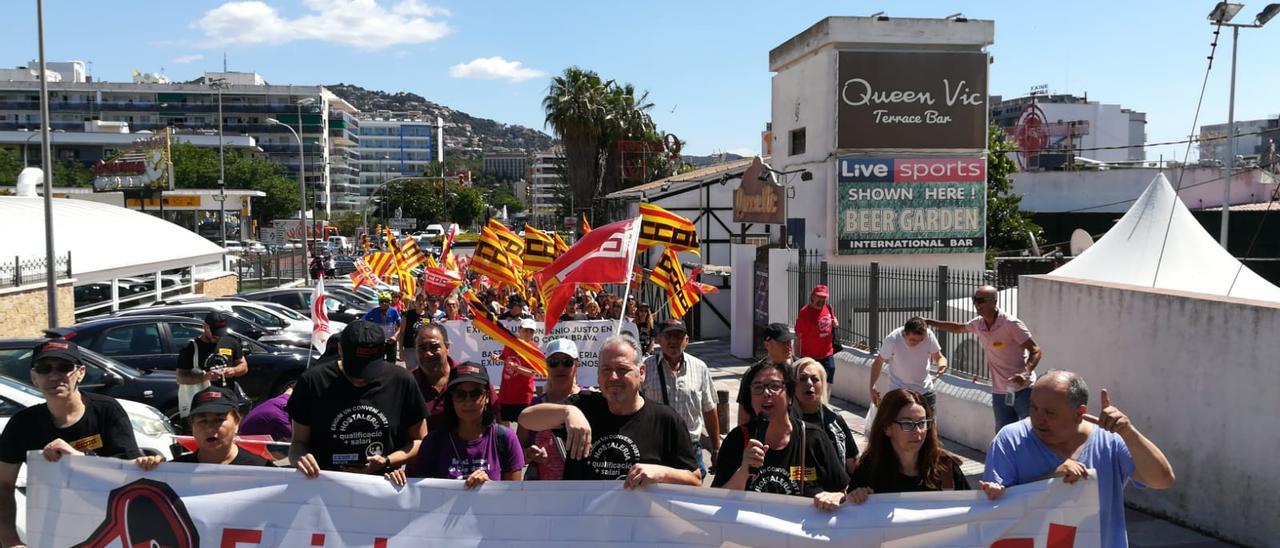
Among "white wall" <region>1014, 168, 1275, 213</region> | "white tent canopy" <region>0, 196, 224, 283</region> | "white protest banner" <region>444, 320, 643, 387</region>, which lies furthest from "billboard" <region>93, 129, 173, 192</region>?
"white protest banner" <region>444, 320, 643, 387</region>

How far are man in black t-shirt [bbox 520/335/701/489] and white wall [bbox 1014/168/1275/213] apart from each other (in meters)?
48.4

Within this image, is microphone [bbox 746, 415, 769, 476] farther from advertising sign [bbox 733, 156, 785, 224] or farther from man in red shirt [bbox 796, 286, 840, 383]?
advertising sign [bbox 733, 156, 785, 224]

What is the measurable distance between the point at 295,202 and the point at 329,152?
53380 mm

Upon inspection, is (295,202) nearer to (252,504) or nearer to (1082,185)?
(1082,185)

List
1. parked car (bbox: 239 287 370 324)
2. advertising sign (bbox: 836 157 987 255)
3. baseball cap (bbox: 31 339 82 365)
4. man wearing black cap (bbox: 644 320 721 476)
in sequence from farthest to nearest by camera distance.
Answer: advertising sign (bbox: 836 157 987 255) < parked car (bbox: 239 287 370 324) < man wearing black cap (bbox: 644 320 721 476) < baseball cap (bbox: 31 339 82 365)

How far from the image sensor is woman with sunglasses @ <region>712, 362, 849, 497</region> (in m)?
4.44

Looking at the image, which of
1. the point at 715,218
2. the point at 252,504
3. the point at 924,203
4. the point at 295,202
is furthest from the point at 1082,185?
the point at 295,202

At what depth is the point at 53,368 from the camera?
4.76m

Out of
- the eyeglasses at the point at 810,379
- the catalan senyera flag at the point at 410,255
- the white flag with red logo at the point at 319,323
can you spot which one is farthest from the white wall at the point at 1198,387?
the catalan senyera flag at the point at 410,255

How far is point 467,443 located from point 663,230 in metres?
5.85

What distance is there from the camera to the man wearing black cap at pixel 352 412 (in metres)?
4.89

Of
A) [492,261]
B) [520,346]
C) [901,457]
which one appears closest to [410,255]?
[492,261]

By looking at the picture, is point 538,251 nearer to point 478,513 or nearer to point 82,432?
point 82,432

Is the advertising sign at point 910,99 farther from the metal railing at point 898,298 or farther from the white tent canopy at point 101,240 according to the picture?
the white tent canopy at point 101,240
